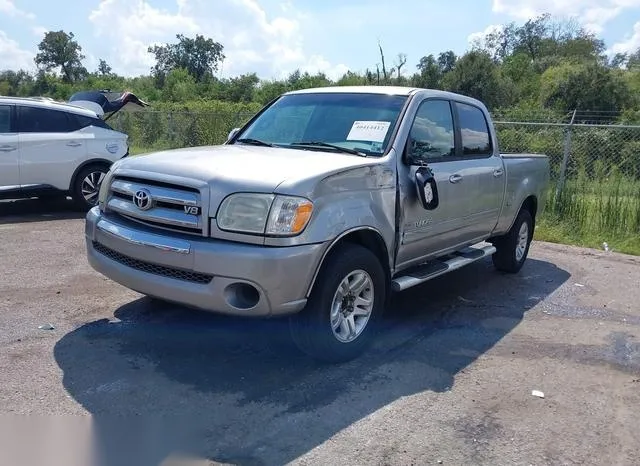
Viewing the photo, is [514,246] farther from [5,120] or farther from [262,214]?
[5,120]

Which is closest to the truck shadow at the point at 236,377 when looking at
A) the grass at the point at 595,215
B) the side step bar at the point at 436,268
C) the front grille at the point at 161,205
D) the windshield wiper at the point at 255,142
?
the side step bar at the point at 436,268

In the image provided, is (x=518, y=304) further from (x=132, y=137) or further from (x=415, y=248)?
(x=132, y=137)

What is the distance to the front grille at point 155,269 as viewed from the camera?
3889mm

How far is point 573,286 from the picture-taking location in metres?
7.02

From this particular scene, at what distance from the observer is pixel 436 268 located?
5.36 meters

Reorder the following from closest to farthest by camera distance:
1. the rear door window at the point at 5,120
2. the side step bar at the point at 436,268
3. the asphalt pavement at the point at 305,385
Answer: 1. the asphalt pavement at the point at 305,385
2. the side step bar at the point at 436,268
3. the rear door window at the point at 5,120

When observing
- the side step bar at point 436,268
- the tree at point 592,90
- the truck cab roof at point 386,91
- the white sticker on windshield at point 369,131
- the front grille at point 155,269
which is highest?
the tree at point 592,90

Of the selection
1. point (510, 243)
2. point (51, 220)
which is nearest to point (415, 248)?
point (510, 243)

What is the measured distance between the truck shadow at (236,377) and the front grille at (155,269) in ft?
2.15

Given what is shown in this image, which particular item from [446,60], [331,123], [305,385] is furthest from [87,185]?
[446,60]

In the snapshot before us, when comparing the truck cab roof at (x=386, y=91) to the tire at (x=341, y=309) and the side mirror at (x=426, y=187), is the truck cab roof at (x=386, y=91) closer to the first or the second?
the side mirror at (x=426, y=187)

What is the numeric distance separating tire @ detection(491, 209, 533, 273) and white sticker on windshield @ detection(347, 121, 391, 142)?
9.27ft

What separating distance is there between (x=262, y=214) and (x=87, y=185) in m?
6.72

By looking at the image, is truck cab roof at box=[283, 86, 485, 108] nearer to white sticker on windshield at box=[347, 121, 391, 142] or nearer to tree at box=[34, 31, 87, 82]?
white sticker on windshield at box=[347, 121, 391, 142]
